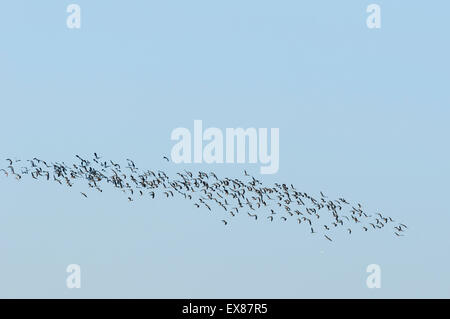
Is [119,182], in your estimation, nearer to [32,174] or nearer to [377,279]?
[32,174]

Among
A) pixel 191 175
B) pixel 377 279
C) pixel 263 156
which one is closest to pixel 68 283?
pixel 191 175

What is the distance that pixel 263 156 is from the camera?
27.1 metres

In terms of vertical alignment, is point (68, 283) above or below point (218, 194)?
below

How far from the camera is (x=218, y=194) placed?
28344mm
